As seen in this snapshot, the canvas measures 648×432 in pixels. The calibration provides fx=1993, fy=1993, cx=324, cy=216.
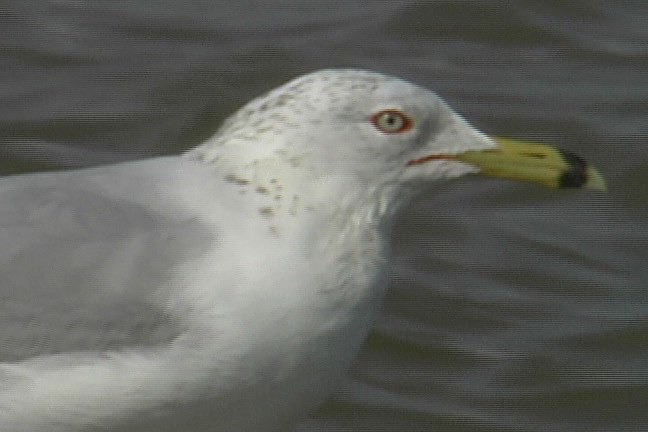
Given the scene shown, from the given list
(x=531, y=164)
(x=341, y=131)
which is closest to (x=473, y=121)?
(x=531, y=164)

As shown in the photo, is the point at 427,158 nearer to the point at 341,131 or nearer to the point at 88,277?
the point at 341,131

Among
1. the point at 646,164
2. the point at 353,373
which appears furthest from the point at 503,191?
the point at 353,373

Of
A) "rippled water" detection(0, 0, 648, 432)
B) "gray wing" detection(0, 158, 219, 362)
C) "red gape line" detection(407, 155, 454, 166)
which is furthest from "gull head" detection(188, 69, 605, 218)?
"rippled water" detection(0, 0, 648, 432)

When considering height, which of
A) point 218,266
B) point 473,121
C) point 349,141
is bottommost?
point 218,266

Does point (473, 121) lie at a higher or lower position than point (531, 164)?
higher

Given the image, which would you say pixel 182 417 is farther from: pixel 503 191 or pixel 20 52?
pixel 20 52
